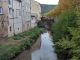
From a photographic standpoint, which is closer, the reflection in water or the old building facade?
the reflection in water

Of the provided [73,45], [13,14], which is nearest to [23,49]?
[13,14]

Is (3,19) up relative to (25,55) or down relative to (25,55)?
up

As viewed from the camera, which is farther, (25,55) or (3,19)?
(3,19)

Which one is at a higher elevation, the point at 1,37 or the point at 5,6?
the point at 5,6

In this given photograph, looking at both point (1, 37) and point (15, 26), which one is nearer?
point (1, 37)

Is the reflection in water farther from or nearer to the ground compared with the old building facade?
nearer to the ground

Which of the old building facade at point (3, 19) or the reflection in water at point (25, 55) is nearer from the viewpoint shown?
the reflection in water at point (25, 55)

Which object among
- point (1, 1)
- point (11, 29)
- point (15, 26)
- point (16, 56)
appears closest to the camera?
point (16, 56)

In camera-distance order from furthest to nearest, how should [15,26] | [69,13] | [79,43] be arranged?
[15,26] < [69,13] < [79,43]

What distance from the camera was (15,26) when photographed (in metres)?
34.5

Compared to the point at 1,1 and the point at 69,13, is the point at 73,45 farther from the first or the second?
the point at 1,1

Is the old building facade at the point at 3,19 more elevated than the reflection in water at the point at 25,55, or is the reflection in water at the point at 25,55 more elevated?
the old building facade at the point at 3,19

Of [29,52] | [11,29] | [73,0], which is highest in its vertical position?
[73,0]

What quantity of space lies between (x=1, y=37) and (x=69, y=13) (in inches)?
477
